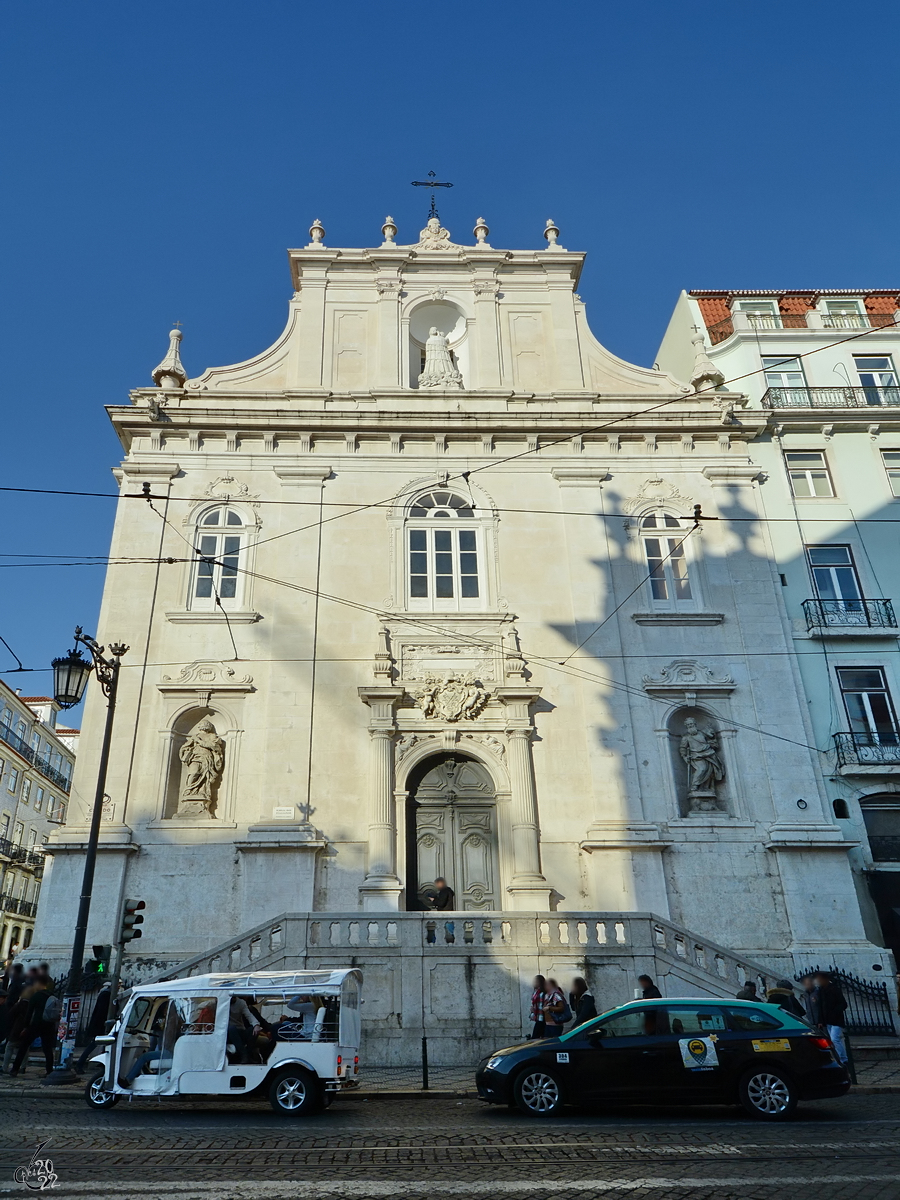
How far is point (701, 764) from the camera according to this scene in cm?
2008

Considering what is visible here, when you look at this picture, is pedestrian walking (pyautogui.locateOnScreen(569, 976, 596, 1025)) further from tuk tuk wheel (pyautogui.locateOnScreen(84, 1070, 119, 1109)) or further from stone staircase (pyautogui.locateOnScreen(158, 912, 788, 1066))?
tuk tuk wheel (pyautogui.locateOnScreen(84, 1070, 119, 1109))

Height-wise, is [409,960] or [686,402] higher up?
[686,402]

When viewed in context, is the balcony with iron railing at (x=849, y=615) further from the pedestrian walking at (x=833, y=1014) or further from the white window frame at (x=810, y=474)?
the pedestrian walking at (x=833, y=1014)

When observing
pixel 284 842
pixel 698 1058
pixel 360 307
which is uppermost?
pixel 360 307

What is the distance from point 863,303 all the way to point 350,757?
21.9 meters

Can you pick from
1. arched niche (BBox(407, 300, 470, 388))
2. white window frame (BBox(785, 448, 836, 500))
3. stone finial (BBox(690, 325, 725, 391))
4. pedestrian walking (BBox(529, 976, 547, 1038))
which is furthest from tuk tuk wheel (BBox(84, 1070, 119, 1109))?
stone finial (BBox(690, 325, 725, 391))

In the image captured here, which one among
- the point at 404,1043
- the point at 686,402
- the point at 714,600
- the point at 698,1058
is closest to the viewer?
the point at 698,1058

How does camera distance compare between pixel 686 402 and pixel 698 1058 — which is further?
pixel 686 402

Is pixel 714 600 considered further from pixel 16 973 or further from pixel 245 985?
pixel 16 973

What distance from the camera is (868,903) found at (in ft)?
63.3

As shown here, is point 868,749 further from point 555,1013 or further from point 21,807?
point 21,807

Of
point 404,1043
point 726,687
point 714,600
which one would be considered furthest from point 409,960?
point 714,600

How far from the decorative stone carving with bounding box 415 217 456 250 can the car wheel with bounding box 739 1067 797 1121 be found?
23.5m

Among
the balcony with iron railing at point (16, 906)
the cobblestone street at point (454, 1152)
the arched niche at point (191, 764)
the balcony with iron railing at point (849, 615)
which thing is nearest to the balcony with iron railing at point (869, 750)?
the balcony with iron railing at point (849, 615)
